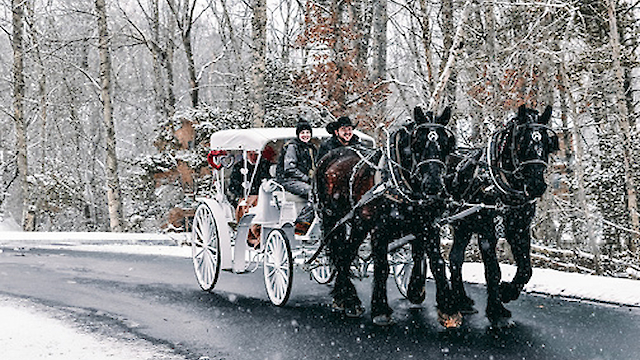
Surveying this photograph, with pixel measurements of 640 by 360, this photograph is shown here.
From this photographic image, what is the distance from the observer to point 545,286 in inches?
346

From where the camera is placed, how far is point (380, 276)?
670 cm

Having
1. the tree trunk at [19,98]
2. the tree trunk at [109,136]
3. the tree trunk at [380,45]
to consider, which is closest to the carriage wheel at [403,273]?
the tree trunk at [380,45]

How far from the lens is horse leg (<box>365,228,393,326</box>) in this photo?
6.69 metres

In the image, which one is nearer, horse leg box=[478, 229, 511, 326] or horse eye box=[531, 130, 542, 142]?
horse eye box=[531, 130, 542, 142]

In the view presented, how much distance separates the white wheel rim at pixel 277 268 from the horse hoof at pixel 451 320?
1916 millimetres

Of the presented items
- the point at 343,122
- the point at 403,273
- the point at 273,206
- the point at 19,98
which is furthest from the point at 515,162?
the point at 19,98

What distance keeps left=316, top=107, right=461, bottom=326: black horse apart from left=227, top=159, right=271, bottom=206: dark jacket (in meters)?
1.58

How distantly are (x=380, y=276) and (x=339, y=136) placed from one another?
2.43 metres

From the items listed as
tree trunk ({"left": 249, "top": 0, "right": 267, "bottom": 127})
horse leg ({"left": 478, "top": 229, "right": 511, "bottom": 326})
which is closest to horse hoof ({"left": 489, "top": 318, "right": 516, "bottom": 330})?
horse leg ({"left": 478, "top": 229, "right": 511, "bottom": 326})

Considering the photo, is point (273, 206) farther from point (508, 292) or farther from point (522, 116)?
point (522, 116)

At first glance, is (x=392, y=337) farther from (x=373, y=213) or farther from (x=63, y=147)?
(x=63, y=147)

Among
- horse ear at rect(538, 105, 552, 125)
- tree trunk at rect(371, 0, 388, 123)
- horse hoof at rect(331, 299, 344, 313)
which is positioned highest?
tree trunk at rect(371, 0, 388, 123)

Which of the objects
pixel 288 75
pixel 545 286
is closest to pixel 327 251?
pixel 545 286

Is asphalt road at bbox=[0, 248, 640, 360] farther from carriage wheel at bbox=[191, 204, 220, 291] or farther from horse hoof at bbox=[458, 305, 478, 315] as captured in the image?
carriage wheel at bbox=[191, 204, 220, 291]
